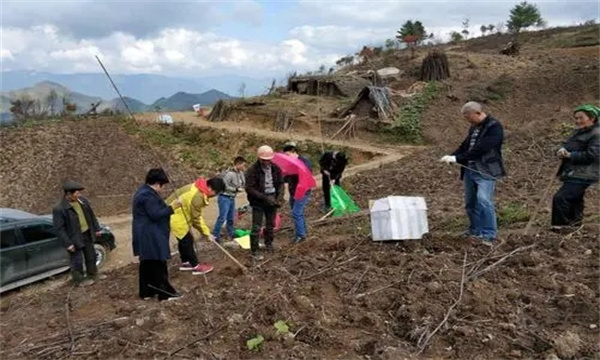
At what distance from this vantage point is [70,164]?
1748 cm

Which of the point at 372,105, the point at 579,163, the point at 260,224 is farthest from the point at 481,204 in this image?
the point at 372,105

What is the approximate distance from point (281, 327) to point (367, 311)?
29.0 inches

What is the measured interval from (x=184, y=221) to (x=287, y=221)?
3985 mm

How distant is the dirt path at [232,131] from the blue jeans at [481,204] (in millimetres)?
6355

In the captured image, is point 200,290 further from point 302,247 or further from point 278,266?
point 302,247

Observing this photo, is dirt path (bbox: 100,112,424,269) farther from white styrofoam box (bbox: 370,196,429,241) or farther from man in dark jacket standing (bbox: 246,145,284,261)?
white styrofoam box (bbox: 370,196,429,241)

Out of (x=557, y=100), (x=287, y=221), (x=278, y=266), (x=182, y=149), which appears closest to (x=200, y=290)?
(x=278, y=266)

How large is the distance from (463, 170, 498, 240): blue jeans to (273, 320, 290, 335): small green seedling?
2.81m

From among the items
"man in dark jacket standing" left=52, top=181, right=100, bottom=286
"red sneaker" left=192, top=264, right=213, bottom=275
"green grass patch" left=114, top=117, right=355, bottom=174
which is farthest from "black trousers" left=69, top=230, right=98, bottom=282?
"green grass patch" left=114, top=117, right=355, bottom=174

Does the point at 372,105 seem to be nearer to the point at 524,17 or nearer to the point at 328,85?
the point at 328,85

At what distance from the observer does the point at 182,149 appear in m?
19.9

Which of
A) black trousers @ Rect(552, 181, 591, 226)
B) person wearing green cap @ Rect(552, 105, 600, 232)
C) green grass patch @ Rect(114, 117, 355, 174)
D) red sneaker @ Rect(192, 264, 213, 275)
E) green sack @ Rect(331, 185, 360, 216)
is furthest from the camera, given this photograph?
green grass patch @ Rect(114, 117, 355, 174)

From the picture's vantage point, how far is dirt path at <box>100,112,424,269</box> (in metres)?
10.8

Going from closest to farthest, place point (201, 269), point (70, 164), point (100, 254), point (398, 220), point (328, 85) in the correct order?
point (398, 220)
point (201, 269)
point (100, 254)
point (70, 164)
point (328, 85)
